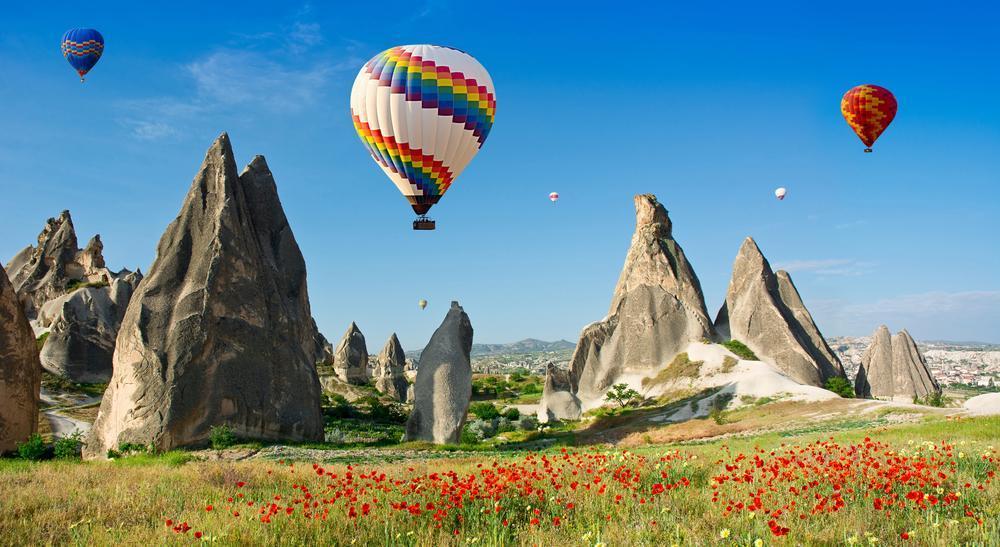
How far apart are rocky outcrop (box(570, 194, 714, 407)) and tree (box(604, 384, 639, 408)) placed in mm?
1306

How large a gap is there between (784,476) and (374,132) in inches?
667

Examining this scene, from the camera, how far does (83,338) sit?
4025 cm

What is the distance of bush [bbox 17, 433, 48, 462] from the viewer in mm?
16156

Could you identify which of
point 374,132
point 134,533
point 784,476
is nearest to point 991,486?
point 784,476

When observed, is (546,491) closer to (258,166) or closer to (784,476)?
(784,476)

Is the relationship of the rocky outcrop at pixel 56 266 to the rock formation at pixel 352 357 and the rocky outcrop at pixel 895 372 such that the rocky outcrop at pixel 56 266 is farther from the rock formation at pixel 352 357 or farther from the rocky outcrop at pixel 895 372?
the rocky outcrop at pixel 895 372

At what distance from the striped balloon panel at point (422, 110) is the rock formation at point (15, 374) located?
1044cm

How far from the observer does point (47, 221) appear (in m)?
57.7

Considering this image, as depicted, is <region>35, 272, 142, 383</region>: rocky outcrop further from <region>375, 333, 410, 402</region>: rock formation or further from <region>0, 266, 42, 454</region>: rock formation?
<region>0, 266, 42, 454</region>: rock formation

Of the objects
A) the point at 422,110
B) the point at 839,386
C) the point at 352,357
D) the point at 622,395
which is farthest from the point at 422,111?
the point at 352,357

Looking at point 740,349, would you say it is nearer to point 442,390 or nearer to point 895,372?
point 895,372

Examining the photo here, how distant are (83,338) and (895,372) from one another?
149ft

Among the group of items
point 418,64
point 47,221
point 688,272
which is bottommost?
point 688,272

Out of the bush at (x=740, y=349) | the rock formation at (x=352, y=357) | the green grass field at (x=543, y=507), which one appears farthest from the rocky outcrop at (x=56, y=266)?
the green grass field at (x=543, y=507)
